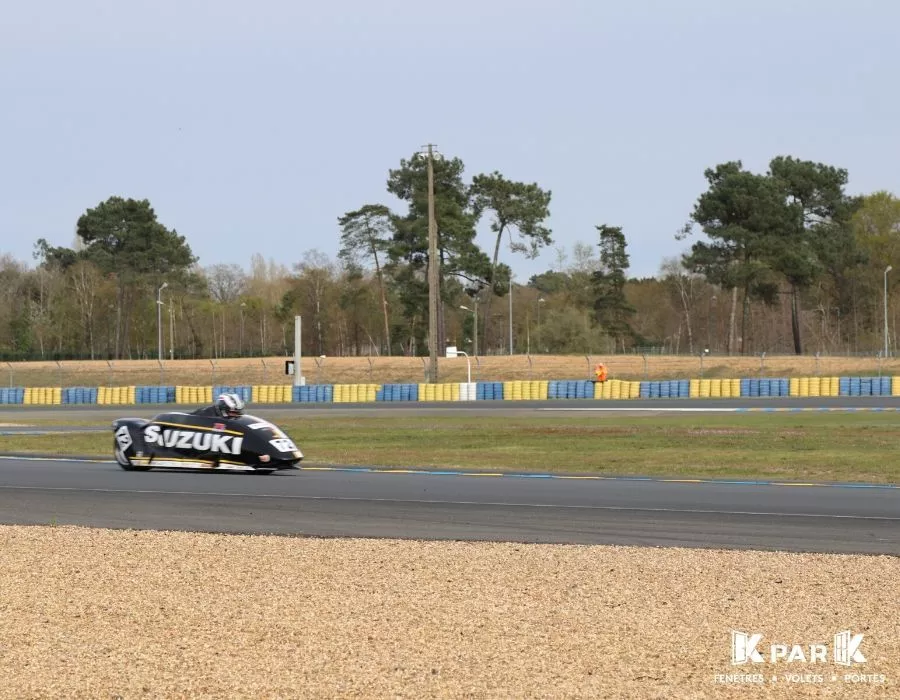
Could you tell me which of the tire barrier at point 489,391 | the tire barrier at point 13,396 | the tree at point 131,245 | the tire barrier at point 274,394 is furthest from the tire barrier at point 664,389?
the tree at point 131,245

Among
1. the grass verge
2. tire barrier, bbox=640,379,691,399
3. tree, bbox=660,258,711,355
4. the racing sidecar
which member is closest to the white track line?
the racing sidecar

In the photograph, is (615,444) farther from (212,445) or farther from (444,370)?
(444,370)

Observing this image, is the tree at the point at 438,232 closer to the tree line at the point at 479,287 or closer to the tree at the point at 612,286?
the tree line at the point at 479,287

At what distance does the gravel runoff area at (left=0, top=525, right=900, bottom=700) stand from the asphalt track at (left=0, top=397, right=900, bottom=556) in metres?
1.27

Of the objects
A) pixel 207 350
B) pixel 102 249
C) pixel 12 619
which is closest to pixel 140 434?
pixel 12 619

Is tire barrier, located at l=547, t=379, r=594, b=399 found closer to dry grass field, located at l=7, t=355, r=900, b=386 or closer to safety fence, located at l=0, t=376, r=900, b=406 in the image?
safety fence, located at l=0, t=376, r=900, b=406

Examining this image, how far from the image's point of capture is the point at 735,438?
28297mm

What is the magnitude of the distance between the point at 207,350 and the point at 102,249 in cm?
3247

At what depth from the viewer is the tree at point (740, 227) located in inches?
3113

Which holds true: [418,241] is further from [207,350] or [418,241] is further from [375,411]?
[207,350]

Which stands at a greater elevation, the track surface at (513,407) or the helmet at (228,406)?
the helmet at (228,406)

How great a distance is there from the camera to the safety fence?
50.2 m

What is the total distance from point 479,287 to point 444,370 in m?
19.5

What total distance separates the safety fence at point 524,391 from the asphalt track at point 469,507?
3181cm
